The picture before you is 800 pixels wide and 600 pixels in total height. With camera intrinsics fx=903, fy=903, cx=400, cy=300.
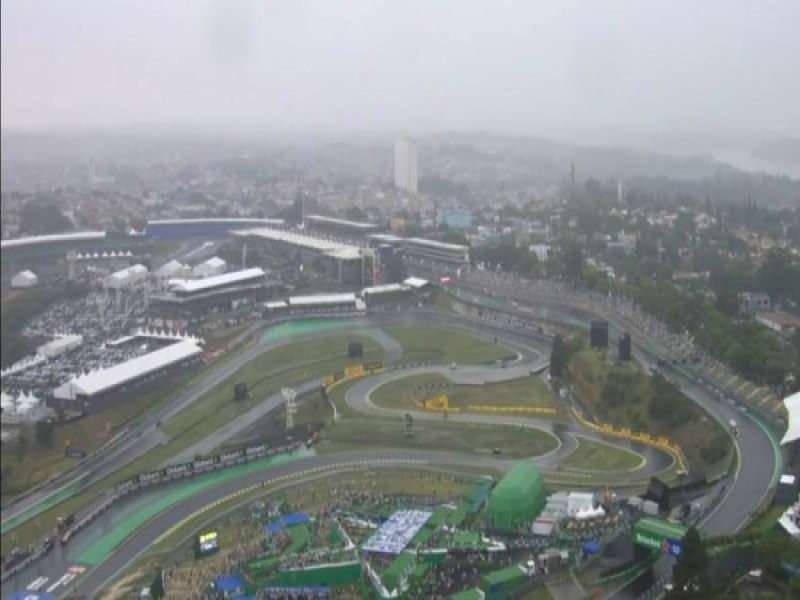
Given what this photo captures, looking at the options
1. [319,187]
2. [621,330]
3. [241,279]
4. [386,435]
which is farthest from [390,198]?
[386,435]

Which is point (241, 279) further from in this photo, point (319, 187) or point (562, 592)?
point (319, 187)

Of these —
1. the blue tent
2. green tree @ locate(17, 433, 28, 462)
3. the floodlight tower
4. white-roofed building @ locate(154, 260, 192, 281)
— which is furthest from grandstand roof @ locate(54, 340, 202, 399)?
white-roofed building @ locate(154, 260, 192, 281)

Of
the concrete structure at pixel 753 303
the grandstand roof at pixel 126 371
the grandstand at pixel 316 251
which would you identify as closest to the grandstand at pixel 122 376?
the grandstand roof at pixel 126 371

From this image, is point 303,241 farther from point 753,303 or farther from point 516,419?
point 516,419

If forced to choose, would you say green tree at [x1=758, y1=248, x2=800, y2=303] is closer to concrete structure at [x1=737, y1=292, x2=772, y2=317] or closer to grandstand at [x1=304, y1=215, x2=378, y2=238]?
concrete structure at [x1=737, y1=292, x2=772, y2=317]

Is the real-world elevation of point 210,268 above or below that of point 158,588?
below

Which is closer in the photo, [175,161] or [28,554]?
[28,554]

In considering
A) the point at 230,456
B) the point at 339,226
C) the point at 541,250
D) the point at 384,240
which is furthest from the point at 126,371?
the point at 339,226
